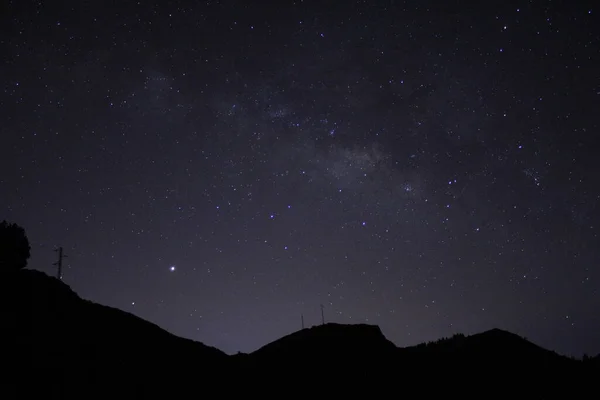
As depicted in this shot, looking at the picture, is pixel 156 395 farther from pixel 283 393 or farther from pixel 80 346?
pixel 283 393

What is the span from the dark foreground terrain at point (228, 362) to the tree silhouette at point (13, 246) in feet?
18.6

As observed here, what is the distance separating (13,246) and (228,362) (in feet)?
48.8

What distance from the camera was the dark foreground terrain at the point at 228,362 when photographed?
1200 centimetres

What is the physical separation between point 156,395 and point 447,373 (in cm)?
1315

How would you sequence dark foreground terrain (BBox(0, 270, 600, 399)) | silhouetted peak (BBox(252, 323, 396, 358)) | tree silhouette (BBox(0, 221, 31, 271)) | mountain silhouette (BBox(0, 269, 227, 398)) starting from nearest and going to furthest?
mountain silhouette (BBox(0, 269, 227, 398)), dark foreground terrain (BBox(0, 270, 600, 399)), silhouetted peak (BBox(252, 323, 396, 358)), tree silhouette (BBox(0, 221, 31, 271))

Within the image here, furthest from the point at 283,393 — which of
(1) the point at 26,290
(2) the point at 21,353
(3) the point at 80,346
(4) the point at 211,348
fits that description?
(1) the point at 26,290

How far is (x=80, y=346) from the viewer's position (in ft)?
44.4

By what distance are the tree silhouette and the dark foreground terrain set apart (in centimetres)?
567

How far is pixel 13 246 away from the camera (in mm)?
21484

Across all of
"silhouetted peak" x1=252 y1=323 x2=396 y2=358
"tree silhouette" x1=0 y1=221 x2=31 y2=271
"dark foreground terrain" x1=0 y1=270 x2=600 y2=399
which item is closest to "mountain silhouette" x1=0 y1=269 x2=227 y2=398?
"dark foreground terrain" x1=0 y1=270 x2=600 y2=399

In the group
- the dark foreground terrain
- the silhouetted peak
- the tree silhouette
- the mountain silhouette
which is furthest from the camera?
the tree silhouette

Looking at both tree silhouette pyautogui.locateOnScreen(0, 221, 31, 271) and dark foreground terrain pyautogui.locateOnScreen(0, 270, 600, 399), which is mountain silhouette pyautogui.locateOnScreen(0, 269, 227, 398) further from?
tree silhouette pyautogui.locateOnScreen(0, 221, 31, 271)

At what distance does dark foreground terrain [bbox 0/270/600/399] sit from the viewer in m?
12.0

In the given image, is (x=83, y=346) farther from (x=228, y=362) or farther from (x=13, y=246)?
(x=13, y=246)
